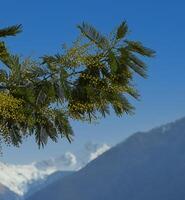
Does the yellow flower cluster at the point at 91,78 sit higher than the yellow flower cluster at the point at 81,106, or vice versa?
the yellow flower cluster at the point at 91,78

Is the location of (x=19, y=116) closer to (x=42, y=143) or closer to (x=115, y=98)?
(x=42, y=143)

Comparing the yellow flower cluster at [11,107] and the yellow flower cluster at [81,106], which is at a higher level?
the yellow flower cluster at [11,107]

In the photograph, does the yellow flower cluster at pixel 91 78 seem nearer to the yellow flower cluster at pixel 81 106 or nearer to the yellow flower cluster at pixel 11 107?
the yellow flower cluster at pixel 81 106

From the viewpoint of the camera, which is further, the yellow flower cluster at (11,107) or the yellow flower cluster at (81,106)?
the yellow flower cluster at (81,106)

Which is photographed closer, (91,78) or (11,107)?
(11,107)

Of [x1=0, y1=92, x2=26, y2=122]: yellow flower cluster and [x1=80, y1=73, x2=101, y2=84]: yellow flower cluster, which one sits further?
[x1=80, y1=73, x2=101, y2=84]: yellow flower cluster

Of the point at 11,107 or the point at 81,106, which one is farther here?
the point at 81,106

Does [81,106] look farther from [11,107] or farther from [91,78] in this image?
[11,107]

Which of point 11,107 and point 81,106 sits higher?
point 11,107

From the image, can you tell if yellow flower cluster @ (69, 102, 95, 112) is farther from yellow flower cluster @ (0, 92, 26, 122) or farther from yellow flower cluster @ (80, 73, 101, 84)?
yellow flower cluster @ (0, 92, 26, 122)

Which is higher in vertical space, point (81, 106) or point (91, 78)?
point (91, 78)

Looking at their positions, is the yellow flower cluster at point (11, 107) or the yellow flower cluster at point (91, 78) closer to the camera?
the yellow flower cluster at point (11, 107)

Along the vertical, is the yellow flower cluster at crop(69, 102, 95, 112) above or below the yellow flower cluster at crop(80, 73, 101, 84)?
below

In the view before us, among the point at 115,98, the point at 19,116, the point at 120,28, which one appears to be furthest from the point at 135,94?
the point at 19,116
